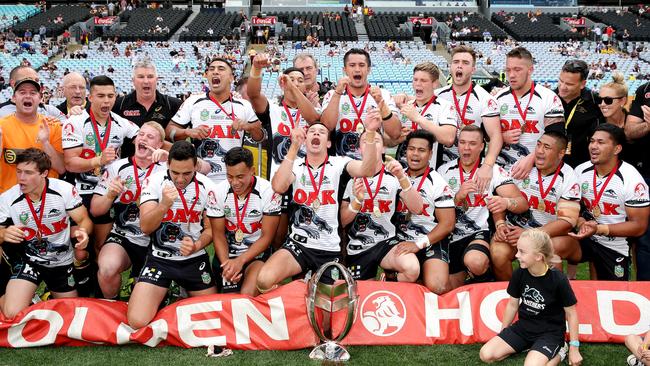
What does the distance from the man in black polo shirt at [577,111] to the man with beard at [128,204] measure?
3974mm

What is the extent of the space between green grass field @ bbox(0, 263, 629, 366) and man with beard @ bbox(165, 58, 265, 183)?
193 centimetres

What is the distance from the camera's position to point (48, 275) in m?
5.67

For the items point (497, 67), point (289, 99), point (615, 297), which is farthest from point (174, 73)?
point (615, 297)

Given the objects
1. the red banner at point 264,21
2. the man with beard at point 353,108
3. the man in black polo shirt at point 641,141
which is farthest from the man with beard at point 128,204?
the red banner at point 264,21

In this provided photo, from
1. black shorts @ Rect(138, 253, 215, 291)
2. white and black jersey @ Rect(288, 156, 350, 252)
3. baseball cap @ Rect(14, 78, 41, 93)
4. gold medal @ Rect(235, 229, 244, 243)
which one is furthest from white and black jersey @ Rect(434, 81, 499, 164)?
baseball cap @ Rect(14, 78, 41, 93)

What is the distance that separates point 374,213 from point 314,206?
1.84 ft

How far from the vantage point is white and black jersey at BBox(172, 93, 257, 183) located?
636 cm

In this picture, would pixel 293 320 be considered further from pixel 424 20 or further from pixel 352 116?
pixel 424 20

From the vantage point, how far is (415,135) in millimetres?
5777

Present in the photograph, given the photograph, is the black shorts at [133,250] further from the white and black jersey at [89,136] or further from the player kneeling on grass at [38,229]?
the white and black jersey at [89,136]

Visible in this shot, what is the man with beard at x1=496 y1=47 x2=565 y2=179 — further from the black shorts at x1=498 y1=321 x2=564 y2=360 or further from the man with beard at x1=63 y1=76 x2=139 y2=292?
the man with beard at x1=63 y1=76 x2=139 y2=292

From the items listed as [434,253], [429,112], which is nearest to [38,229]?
[434,253]

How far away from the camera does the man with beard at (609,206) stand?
566 cm

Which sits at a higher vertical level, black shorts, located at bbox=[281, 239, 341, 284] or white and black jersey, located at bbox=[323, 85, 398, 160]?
white and black jersey, located at bbox=[323, 85, 398, 160]
